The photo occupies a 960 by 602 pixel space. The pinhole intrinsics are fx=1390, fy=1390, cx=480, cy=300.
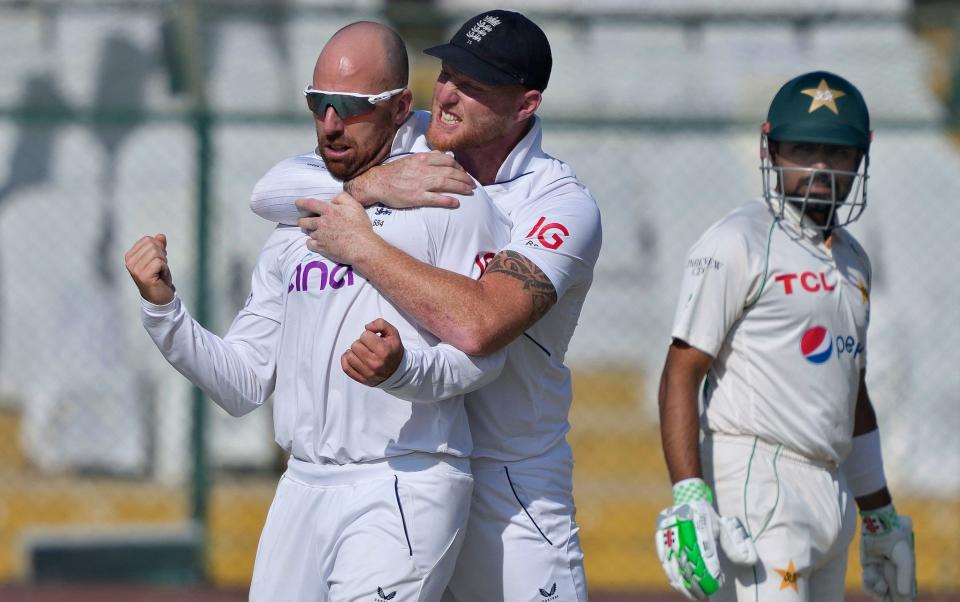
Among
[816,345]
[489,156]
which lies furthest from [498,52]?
[816,345]

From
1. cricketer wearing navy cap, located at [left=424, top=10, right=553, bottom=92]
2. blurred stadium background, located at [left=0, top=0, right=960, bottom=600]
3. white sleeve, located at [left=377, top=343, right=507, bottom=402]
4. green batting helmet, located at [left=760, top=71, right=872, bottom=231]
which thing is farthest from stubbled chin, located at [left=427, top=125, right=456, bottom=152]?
blurred stadium background, located at [left=0, top=0, right=960, bottom=600]

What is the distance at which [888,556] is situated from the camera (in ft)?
13.3

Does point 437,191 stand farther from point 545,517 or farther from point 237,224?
point 237,224

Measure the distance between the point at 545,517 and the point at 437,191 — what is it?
85 cm

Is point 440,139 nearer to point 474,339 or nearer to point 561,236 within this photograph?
point 561,236

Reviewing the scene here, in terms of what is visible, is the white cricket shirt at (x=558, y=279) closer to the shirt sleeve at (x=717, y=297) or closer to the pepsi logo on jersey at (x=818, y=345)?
the shirt sleeve at (x=717, y=297)

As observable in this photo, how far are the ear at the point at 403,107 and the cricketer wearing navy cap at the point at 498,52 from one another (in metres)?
0.15

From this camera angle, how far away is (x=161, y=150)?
783 centimetres

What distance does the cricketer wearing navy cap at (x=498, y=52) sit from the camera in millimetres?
3414

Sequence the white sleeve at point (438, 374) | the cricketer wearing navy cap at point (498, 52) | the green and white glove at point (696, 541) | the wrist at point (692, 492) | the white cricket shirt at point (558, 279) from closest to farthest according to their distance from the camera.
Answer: the white sleeve at point (438, 374)
the white cricket shirt at point (558, 279)
the cricketer wearing navy cap at point (498, 52)
the green and white glove at point (696, 541)
the wrist at point (692, 492)

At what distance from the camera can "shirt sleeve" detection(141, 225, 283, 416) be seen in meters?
3.26

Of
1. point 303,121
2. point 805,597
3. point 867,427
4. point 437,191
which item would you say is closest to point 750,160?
point 303,121

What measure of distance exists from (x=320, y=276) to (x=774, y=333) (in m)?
1.32

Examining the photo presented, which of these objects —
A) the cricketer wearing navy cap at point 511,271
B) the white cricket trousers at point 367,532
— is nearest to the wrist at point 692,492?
the cricketer wearing navy cap at point 511,271
